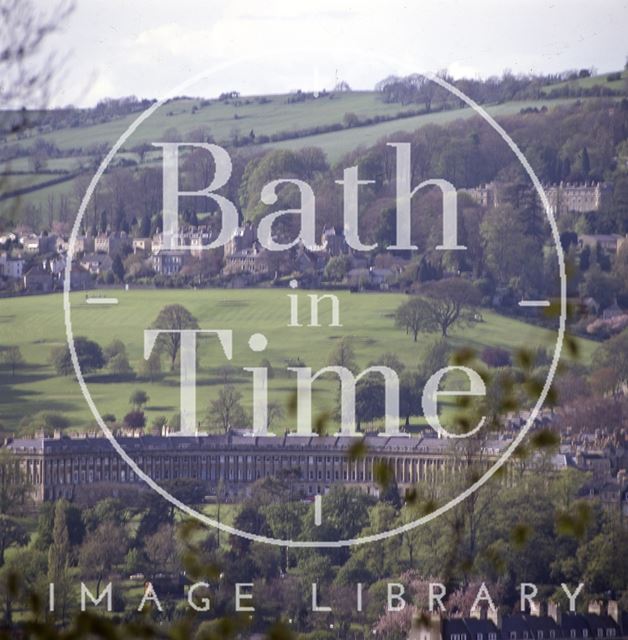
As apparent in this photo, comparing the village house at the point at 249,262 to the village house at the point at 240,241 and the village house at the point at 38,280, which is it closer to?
the village house at the point at 240,241

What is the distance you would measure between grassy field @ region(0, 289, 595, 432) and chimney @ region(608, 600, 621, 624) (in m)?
10.1

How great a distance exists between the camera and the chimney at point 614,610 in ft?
73.1

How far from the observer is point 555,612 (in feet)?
71.6

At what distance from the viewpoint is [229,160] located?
47125mm

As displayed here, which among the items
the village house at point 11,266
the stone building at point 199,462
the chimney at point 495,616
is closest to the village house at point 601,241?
the village house at point 11,266

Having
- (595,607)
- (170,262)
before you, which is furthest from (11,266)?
(595,607)

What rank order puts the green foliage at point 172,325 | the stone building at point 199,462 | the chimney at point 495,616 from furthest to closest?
1. the green foliage at point 172,325
2. the stone building at point 199,462
3. the chimney at point 495,616

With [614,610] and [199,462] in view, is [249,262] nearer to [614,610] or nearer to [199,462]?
[199,462]

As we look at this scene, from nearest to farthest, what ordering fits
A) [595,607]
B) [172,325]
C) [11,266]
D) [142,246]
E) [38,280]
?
[595,607] < [172,325] < [11,266] < [38,280] < [142,246]

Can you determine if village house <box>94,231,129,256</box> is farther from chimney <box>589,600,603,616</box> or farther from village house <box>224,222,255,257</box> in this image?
chimney <box>589,600,603,616</box>

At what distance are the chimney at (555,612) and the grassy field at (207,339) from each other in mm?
10725

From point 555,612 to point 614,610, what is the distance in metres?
0.90

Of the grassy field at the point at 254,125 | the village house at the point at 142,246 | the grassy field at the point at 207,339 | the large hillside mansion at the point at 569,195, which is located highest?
the grassy field at the point at 254,125

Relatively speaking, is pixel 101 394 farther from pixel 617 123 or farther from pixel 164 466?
pixel 617 123
